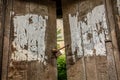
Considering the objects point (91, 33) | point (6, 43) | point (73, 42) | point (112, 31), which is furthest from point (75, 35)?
point (6, 43)

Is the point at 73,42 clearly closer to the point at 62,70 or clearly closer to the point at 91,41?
the point at 91,41

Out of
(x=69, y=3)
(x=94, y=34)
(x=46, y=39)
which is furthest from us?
(x=69, y=3)

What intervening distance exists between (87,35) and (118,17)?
358 mm

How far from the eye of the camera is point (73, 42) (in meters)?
2.03

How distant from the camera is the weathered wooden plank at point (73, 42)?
1920mm

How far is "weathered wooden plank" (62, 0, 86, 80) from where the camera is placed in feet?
6.30

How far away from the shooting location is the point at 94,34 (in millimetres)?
1884

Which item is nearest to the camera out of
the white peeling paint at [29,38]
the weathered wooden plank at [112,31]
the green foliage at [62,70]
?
the weathered wooden plank at [112,31]

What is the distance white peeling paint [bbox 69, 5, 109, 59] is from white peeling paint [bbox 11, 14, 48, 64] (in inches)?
13.1

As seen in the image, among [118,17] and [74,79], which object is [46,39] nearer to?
[74,79]

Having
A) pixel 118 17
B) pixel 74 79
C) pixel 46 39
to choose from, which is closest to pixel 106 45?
pixel 118 17

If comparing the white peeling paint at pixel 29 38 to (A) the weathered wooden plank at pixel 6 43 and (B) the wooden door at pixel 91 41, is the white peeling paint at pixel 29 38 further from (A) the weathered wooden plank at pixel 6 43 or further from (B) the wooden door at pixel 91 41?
(B) the wooden door at pixel 91 41

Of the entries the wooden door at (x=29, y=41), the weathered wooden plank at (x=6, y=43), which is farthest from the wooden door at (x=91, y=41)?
the weathered wooden plank at (x=6, y=43)

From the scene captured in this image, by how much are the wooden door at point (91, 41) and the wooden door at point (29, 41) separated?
0.20m
